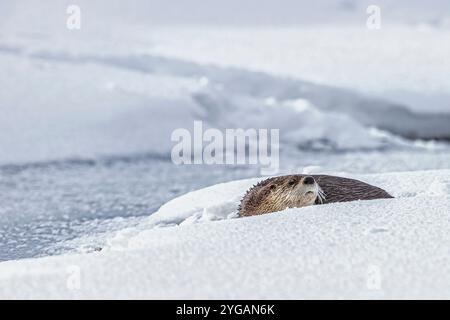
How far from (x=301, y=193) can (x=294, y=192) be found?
1.5 inches

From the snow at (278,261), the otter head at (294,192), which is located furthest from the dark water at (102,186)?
the snow at (278,261)

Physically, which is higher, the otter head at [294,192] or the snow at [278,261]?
the otter head at [294,192]

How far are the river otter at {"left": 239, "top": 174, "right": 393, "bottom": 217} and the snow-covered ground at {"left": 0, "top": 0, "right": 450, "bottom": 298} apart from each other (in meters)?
0.22

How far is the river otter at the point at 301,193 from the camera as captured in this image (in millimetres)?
3698

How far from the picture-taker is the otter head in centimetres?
366

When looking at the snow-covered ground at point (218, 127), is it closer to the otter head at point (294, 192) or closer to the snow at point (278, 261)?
the snow at point (278, 261)

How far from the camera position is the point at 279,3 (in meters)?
12.2

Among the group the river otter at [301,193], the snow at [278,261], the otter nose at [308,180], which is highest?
the otter nose at [308,180]

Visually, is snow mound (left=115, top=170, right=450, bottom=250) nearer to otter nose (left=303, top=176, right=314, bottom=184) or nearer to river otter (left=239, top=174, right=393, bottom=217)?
river otter (left=239, top=174, right=393, bottom=217)

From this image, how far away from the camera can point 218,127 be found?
7773mm

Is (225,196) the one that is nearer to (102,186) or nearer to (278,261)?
(102,186)

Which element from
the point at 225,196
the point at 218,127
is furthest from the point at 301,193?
the point at 218,127
